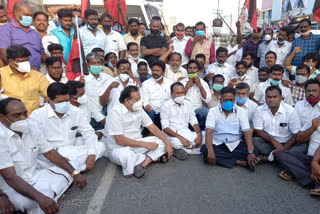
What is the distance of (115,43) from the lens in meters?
5.73

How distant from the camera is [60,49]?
180 inches

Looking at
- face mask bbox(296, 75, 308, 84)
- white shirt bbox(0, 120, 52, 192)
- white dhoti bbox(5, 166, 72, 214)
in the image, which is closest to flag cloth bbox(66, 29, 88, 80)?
white shirt bbox(0, 120, 52, 192)

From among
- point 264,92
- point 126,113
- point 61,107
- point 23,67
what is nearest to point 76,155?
point 61,107

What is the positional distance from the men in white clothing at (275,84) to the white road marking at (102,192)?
10.2ft

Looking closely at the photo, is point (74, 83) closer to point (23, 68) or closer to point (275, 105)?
point (23, 68)

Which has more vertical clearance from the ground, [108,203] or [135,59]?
[135,59]

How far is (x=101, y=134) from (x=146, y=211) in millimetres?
1985

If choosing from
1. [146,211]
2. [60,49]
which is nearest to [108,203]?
[146,211]

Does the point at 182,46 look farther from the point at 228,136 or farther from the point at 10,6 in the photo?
the point at 10,6

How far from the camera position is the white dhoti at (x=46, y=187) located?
2473 millimetres

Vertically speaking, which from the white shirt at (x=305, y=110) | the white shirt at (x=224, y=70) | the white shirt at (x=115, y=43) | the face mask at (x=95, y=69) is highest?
the white shirt at (x=115, y=43)

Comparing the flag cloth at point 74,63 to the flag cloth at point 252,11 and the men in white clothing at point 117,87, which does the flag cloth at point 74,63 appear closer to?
the men in white clothing at point 117,87

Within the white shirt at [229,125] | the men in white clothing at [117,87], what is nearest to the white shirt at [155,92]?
the men in white clothing at [117,87]

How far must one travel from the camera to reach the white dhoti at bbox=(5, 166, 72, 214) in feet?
8.11
